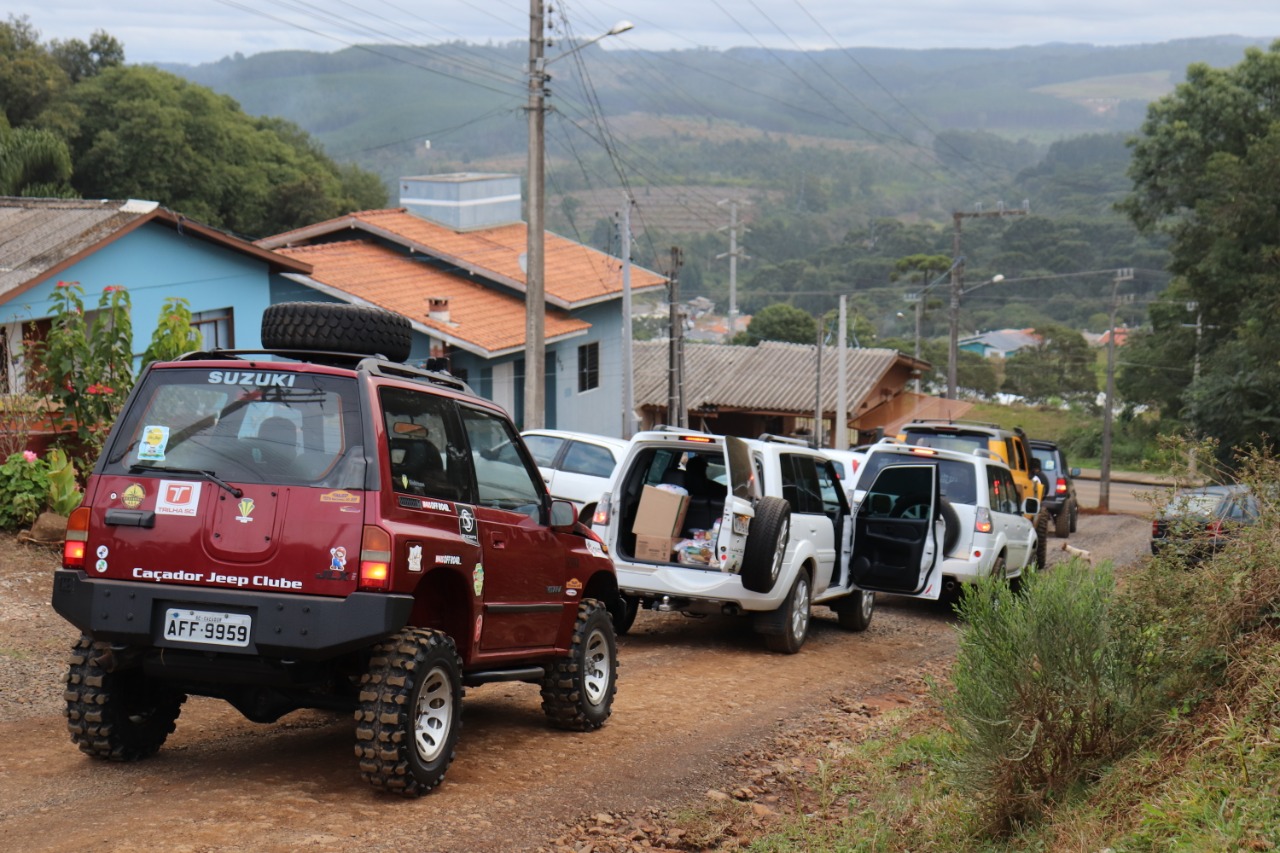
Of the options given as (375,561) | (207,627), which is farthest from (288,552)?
(207,627)

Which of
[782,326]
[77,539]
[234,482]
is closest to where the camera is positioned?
[234,482]

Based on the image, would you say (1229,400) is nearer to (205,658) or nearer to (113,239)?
(113,239)

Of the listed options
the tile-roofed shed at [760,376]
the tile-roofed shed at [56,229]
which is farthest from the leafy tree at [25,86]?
the tile-roofed shed at [56,229]

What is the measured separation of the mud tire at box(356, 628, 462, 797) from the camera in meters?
6.28

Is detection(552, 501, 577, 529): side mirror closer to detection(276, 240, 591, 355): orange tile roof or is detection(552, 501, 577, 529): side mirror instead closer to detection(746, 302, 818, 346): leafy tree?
→ detection(276, 240, 591, 355): orange tile roof

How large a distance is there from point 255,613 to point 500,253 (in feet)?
98.2

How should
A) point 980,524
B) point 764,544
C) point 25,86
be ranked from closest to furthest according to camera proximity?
point 764,544 < point 980,524 < point 25,86

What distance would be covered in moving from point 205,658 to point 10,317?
1307 centimetres

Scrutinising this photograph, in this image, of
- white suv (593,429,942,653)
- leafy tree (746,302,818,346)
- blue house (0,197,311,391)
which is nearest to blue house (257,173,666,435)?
blue house (0,197,311,391)

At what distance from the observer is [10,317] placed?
17.5 metres

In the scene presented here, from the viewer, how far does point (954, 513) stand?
1528 cm

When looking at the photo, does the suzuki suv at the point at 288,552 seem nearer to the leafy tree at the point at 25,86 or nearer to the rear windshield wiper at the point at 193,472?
the rear windshield wiper at the point at 193,472

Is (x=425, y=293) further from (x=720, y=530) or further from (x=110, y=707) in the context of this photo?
→ (x=110, y=707)

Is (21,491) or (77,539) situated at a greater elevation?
(77,539)
